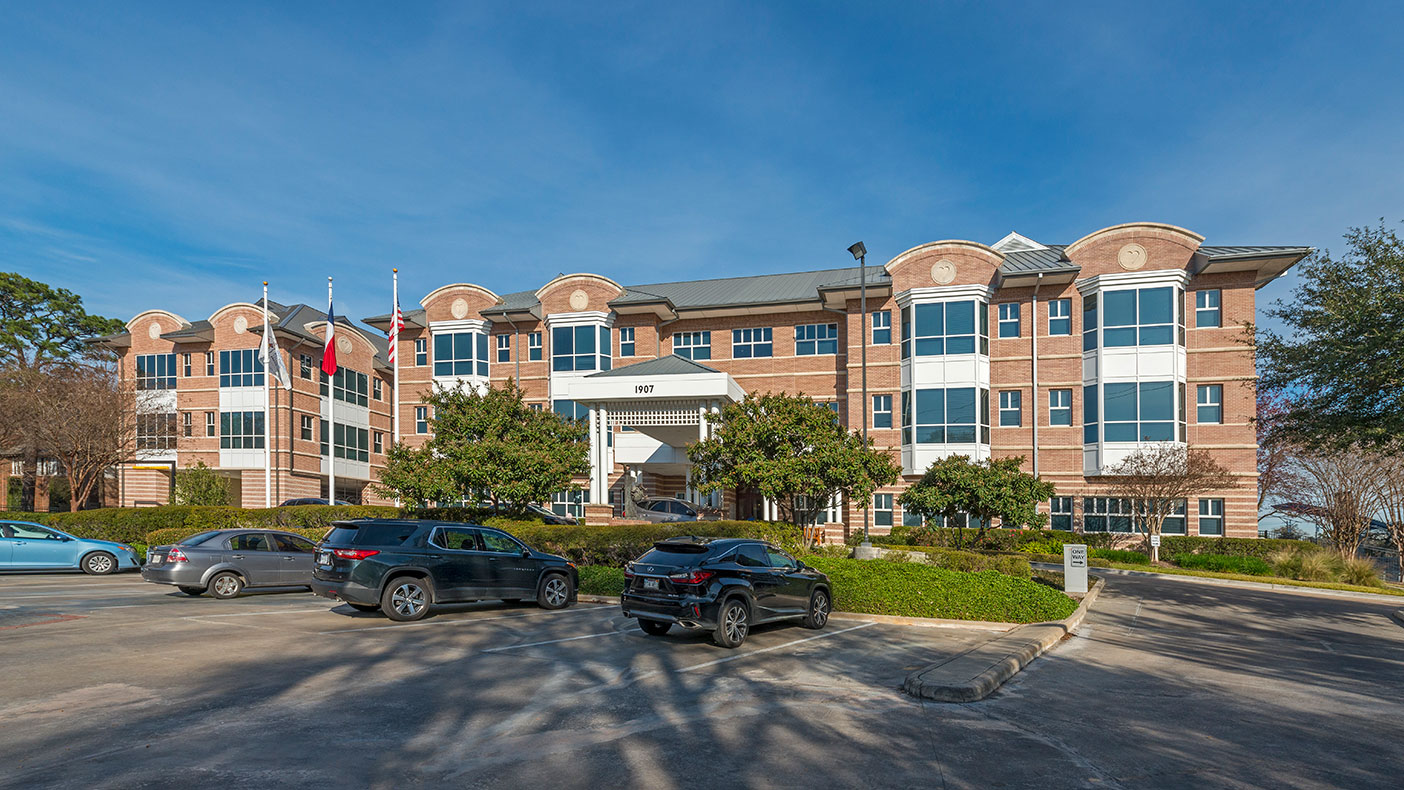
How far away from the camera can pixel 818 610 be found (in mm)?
13688

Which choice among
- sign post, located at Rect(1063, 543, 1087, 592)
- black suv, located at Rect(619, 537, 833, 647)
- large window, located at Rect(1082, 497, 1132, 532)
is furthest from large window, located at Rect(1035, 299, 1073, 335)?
black suv, located at Rect(619, 537, 833, 647)

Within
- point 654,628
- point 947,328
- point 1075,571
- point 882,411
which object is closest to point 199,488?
point 882,411

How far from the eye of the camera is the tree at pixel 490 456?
2409 cm

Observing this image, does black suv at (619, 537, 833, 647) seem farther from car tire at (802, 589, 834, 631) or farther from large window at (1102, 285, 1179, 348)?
large window at (1102, 285, 1179, 348)

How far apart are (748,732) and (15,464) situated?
62.7 metres

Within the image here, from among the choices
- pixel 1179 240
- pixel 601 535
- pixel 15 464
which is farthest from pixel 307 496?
pixel 1179 240

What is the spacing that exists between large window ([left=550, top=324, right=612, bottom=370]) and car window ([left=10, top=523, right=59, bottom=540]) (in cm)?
2199

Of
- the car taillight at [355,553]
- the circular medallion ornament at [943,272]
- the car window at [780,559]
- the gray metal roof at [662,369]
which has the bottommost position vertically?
the car window at [780,559]

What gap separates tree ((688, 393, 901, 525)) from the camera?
75.2 ft

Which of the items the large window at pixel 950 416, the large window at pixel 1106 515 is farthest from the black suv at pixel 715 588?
the large window at pixel 1106 515

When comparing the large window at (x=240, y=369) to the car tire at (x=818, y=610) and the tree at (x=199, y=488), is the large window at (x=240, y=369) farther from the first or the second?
the car tire at (x=818, y=610)

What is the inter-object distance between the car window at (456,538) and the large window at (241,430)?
117 feet

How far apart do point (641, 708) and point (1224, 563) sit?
85.7 ft

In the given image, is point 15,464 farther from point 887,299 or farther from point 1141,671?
point 1141,671
